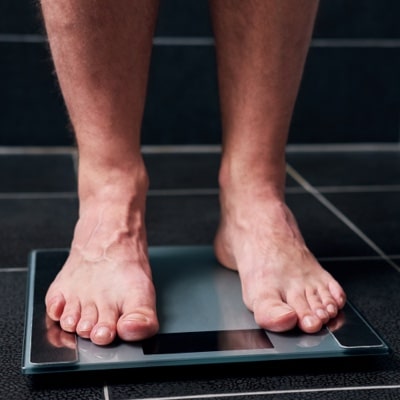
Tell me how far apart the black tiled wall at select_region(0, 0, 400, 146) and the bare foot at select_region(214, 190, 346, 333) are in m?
1.14

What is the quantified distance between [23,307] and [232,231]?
304 millimetres

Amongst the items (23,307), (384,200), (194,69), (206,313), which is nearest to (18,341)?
(23,307)

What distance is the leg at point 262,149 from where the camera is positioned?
1.02 meters

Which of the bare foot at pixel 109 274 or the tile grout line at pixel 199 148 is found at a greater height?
the bare foot at pixel 109 274

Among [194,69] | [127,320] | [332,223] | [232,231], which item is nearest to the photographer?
[127,320]

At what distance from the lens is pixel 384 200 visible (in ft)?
5.68

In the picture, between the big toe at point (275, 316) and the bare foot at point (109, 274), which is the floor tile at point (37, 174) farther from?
the big toe at point (275, 316)

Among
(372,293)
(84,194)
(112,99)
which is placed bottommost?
(372,293)

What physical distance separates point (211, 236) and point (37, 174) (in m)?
0.66

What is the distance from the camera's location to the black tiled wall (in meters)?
2.19

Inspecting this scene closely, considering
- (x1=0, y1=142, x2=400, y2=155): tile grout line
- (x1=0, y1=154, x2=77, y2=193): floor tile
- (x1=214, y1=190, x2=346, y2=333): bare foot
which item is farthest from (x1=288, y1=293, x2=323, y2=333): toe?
(x1=0, y1=142, x2=400, y2=155): tile grout line

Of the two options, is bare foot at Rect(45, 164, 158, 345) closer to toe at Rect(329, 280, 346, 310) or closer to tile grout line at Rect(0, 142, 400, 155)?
toe at Rect(329, 280, 346, 310)

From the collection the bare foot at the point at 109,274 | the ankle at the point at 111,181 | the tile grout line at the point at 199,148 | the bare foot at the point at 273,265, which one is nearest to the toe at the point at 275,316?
the bare foot at the point at 273,265

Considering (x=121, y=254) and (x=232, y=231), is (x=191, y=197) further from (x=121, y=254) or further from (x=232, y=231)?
(x=121, y=254)
